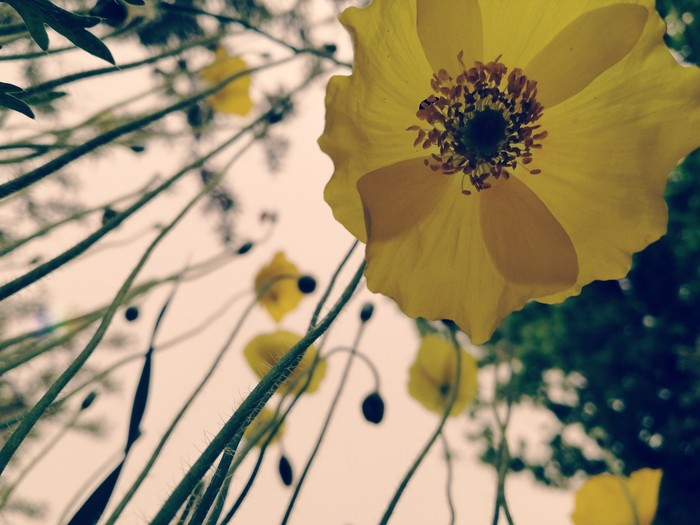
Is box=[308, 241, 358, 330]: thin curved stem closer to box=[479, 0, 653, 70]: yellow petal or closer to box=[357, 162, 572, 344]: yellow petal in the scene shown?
box=[357, 162, 572, 344]: yellow petal

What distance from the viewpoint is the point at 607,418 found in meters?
3.09

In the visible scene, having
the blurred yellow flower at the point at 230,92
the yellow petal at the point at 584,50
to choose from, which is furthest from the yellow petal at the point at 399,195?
the blurred yellow flower at the point at 230,92

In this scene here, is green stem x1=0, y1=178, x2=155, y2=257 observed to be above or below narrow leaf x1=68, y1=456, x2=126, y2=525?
above

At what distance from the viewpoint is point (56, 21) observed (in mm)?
319

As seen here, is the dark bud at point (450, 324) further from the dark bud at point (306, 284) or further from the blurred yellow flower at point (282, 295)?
the blurred yellow flower at point (282, 295)

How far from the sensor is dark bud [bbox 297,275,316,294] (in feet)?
2.51

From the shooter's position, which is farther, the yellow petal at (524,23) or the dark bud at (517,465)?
the dark bud at (517,465)

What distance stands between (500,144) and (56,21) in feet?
1.11

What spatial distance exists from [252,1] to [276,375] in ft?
5.11

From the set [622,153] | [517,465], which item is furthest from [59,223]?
[517,465]

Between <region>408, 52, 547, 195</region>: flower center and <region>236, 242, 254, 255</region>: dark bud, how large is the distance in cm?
24

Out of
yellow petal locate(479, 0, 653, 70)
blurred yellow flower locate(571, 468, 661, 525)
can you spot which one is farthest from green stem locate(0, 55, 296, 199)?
blurred yellow flower locate(571, 468, 661, 525)

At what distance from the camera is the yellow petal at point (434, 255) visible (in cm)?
43

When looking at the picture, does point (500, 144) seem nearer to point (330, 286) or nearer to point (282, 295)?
point (330, 286)
